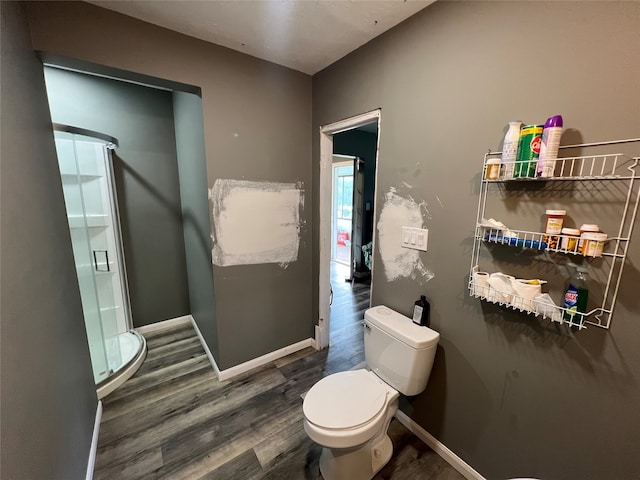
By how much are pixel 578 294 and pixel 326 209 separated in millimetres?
1658

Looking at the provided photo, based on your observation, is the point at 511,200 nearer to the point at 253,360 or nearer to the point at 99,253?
the point at 253,360

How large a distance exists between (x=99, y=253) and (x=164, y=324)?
1.11 metres

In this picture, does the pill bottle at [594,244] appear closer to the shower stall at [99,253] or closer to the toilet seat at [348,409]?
the toilet seat at [348,409]

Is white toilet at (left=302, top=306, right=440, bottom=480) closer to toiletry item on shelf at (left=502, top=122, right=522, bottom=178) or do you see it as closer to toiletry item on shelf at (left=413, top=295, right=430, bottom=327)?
toiletry item on shelf at (left=413, top=295, right=430, bottom=327)

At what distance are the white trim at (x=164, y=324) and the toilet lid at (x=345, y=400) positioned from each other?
2228 mm

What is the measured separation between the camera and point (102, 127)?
233 centimetres

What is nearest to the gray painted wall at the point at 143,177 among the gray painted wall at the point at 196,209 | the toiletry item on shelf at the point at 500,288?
the gray painted wall at the point at 196,209

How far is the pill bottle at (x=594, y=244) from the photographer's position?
0.85 m

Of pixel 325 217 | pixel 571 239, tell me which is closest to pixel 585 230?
pixel 571 239

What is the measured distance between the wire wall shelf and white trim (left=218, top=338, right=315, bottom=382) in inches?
69.7

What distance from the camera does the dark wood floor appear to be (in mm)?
1411

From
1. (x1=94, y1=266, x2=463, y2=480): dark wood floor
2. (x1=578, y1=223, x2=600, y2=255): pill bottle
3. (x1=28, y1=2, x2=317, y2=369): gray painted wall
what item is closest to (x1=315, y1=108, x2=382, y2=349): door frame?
(x1=28, y1=2, x2=317, y2=369): gray painted wall

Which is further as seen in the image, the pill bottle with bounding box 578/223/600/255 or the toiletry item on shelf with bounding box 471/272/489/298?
the toiletry item on shelf with bounding box 471/272/489/298

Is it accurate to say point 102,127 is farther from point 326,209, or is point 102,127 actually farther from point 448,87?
point 448,87
